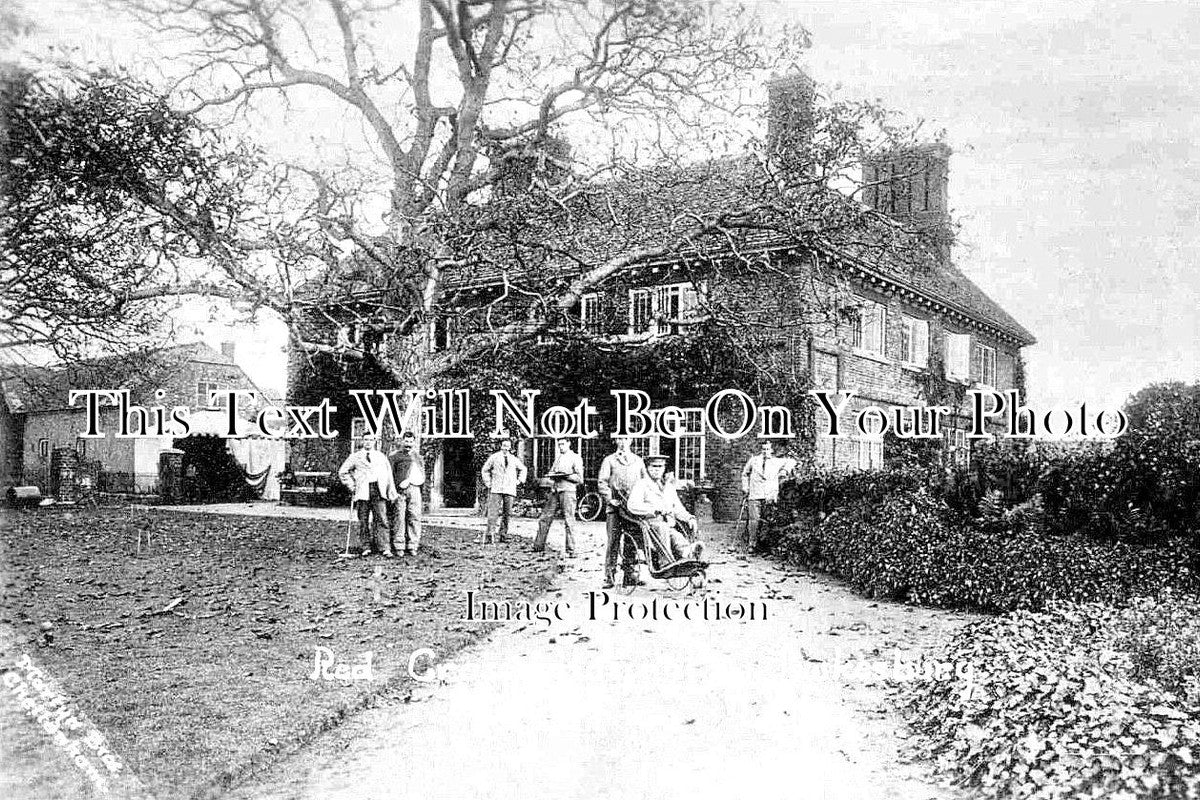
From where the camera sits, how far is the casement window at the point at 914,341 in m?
7.68

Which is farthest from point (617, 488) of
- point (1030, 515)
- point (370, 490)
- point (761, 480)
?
point (1030, 515)

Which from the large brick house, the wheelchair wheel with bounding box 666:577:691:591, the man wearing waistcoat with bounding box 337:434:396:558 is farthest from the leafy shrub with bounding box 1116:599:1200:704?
the man wearing waistcoat with bounding box 337:434:396:558

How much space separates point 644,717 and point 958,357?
450 centimetres

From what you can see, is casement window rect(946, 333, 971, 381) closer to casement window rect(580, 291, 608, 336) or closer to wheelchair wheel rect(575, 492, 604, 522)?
casement window rect(580, 291, 608, 336)

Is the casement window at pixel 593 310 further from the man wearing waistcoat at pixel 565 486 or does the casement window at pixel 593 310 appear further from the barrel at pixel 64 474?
the barrel at pixel 64 474

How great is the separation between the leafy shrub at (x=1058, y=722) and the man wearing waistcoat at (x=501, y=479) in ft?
10.3

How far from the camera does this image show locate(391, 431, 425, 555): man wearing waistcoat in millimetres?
6512

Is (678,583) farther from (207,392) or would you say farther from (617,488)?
(207,392)

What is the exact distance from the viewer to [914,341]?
7.77 meters

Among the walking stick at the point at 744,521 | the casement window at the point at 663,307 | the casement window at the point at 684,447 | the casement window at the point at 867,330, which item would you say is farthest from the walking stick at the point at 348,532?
the casement window at the point at 867,330

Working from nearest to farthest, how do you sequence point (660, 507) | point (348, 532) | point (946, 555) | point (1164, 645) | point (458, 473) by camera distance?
point (1164, 645)
point (660, 507)
point (348, 532)
point (458, 473)
point (946, 555)

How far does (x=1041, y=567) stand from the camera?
6.84m

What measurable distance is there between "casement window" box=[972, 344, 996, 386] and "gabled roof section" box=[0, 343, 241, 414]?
5.58 metres

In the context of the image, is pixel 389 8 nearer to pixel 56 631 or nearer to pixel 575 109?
pixel 575 109
